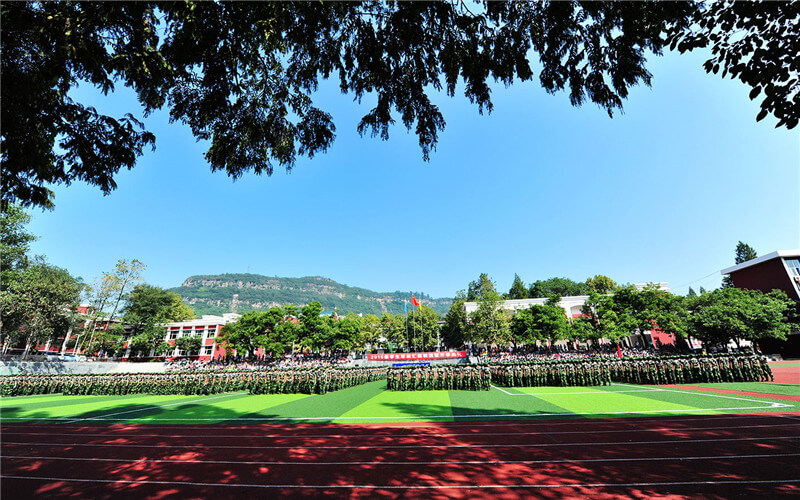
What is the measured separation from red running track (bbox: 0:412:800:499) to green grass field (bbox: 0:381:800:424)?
118 centimetres

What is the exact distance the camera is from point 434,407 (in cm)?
1188

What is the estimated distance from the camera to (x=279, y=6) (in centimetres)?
309

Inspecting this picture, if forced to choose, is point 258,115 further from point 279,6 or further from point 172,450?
point 172,450

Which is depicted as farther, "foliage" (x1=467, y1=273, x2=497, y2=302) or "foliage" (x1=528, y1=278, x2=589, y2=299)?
"foliage" (x1=528, y1=278, x2=589, y2=299)

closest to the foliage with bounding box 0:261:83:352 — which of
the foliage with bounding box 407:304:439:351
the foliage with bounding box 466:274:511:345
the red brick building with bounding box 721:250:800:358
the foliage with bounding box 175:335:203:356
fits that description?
the foliage with bounding box 175:335:203:356

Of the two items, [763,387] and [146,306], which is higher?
[146,306]

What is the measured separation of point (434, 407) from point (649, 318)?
35.5 meters

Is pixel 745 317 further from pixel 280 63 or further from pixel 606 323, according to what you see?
pixel 280 63

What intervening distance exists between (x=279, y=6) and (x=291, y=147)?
60.5 inches

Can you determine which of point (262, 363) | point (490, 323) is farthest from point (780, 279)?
point (262, 363)

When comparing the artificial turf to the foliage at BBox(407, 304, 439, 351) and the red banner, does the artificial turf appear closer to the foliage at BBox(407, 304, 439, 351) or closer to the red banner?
the red banner

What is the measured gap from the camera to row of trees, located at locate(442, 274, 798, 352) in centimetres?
2872

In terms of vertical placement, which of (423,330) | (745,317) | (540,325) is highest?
(423,330)

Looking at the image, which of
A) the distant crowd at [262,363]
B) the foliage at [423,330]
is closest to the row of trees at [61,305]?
the distant crowd at [262,363]
